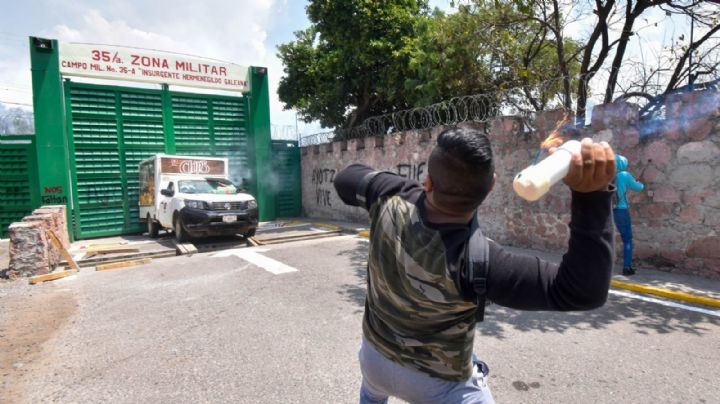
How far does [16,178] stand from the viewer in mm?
11031

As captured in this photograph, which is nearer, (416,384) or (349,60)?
(416,384)

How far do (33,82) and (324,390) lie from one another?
1257 cm

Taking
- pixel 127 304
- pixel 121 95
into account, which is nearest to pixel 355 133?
pixel 121 95

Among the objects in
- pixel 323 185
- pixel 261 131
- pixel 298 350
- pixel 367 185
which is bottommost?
pixel 298 350

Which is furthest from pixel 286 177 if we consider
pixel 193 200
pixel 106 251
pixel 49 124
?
pixel 106 251

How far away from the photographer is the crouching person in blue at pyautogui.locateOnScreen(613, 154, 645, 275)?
17.8ft

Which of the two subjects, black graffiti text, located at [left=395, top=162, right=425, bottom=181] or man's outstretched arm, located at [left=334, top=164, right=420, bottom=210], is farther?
black graffiti text, located at [left=395, top=162, right=425, bottom=181]

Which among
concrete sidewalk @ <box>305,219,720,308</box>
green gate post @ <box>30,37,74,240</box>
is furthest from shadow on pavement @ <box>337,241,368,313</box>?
green gate post @ <box>30,37,74,240</box>

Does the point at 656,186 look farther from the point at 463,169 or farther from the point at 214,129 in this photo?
the point at 214,129

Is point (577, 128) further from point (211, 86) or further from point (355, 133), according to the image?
point (211, 86)

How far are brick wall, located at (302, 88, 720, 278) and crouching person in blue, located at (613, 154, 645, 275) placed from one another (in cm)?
58

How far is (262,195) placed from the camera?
14.4m

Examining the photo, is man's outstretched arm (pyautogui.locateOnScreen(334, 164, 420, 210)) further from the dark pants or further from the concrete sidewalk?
the dark pants

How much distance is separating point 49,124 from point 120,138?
171cm
